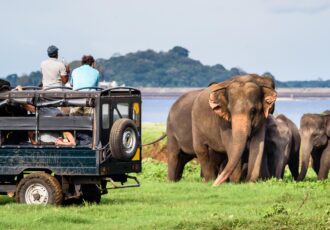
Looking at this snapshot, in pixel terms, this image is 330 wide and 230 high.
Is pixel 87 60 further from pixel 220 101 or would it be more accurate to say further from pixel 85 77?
pixel 220 101

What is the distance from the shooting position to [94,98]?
19219mm

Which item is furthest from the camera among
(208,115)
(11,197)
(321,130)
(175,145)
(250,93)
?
(321,130)

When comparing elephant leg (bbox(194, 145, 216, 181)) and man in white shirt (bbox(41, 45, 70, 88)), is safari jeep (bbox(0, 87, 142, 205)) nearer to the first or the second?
man in white shirt (bbox(41, 45, 70, 88))

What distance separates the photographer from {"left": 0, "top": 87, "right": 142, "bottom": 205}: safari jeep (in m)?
19.2

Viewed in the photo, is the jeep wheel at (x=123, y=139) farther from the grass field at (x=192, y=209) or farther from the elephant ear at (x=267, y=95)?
the elephant ear at (x=267, y=95)

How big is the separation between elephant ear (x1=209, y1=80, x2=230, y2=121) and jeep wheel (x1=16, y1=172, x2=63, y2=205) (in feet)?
25.1

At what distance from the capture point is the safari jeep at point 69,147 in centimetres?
1917

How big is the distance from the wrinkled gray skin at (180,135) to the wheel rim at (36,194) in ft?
33.6

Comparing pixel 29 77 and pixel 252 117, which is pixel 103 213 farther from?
pixel 29 77

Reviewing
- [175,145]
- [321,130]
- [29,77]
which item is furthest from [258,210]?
[29,77]

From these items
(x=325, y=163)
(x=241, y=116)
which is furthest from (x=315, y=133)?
(x=241, y=116)

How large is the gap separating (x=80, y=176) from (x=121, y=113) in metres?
1.26

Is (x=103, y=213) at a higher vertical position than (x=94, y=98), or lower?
lower

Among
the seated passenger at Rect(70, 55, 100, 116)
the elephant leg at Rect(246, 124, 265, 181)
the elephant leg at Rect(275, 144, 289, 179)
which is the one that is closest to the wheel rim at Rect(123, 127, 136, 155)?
the seated passenger at Rect(70, 55, 100, 116)
